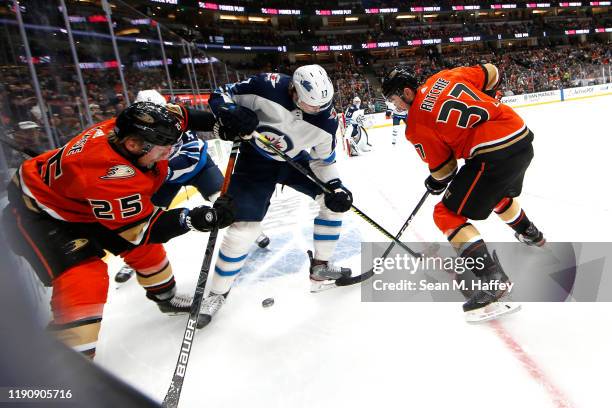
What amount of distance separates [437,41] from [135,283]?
28543 millimetres

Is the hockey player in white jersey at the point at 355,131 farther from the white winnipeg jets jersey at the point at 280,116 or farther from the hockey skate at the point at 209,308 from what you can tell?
the hockey skate at the point at 209,308

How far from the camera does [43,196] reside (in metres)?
1.47

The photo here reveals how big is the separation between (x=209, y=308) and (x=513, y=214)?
1.82 meters

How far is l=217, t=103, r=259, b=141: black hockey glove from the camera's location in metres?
1.91

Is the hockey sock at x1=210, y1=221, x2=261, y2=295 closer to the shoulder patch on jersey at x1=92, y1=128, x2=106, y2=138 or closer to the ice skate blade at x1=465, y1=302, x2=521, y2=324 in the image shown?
the shoulder patch on jersey at x1=92, y1=128, x2=106, y2=138

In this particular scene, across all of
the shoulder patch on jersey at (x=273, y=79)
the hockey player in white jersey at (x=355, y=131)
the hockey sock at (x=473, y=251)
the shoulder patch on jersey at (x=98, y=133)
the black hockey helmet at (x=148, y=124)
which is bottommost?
the hockey player in white jersey at (x=355, y=131)

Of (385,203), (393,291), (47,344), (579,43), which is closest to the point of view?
(47,344)

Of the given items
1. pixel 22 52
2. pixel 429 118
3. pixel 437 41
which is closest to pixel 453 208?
pixel 429 118

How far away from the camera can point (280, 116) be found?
206 cm

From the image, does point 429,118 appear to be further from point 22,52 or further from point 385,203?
point 22,52

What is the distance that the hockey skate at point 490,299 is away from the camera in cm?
171
